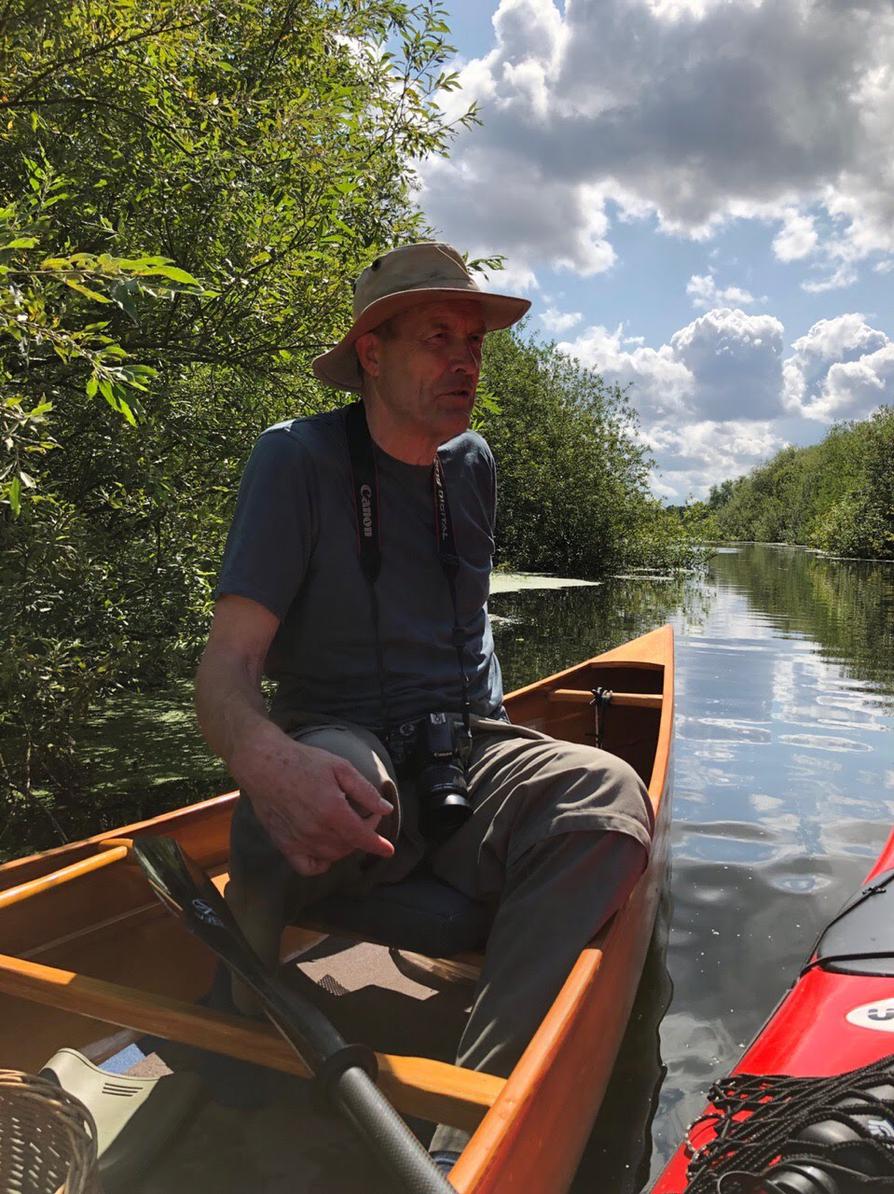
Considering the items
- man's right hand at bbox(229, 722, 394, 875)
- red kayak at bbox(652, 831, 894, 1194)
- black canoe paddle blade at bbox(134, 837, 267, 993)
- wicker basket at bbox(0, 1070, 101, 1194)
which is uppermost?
man's right hand at bbox(229, 722, 394, 875)

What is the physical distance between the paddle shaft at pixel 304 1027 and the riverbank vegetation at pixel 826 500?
28.9m

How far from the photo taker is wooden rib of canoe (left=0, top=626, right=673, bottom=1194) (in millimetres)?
1418

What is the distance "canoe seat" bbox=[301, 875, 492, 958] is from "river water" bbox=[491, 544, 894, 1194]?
903 millimetres

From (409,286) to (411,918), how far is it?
145 cm

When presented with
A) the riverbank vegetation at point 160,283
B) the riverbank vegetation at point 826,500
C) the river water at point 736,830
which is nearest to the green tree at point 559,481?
the riverbank vegetation at point 826,500

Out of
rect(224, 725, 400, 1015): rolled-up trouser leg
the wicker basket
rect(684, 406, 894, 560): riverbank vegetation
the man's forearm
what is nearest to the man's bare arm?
the man's forearm

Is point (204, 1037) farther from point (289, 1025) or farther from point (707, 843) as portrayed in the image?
point (707, 843)

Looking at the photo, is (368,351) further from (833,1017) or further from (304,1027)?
(833,1017)

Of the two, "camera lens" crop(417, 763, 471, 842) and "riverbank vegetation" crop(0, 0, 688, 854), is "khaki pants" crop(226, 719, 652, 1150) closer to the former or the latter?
"camera lens" crop(417, 763, 471, 842)

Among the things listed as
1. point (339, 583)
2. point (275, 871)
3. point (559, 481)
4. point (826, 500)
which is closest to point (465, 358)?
point (339, 583)

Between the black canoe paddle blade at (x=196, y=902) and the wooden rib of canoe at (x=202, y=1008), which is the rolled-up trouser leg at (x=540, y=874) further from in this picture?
the black canoe paddle blade at (x=196, y=902)

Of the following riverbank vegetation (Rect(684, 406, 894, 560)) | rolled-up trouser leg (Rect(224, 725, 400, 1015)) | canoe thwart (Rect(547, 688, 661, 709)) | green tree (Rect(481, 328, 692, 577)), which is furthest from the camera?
riverbank vegetation (Rect(684, 406, 894, 560))

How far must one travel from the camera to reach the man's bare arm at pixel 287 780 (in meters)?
1.57

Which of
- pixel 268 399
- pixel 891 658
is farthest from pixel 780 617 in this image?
pixel 268 399
